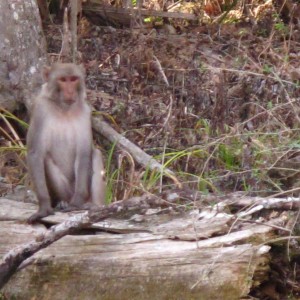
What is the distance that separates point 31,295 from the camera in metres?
5.90

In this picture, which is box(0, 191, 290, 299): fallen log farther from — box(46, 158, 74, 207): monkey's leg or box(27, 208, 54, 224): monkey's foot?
box(46, 158, 74, 207): monkey's leg

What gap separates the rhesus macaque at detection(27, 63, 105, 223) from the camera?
284 inches

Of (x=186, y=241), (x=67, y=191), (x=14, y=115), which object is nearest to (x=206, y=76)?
(x=14, y=115)

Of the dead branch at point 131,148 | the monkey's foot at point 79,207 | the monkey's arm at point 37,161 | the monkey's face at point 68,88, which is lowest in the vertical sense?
the monkey's foot at point 79,207

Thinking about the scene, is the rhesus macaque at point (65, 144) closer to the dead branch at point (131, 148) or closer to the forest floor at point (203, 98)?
the forest floor at point (203, 98)

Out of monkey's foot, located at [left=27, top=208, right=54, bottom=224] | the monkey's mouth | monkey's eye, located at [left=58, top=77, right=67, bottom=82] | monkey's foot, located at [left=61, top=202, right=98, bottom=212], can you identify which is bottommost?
monkey's foot, located at [left=61, top=202, right=98, bottom=212]

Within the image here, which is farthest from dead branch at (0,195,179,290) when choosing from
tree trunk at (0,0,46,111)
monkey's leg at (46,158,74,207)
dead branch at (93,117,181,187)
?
tree trunk at (0,0,46,111)

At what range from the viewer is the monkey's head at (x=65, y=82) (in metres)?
7.18

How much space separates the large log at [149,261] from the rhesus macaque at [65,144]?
1197mm

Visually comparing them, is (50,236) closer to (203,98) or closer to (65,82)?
(65,82)

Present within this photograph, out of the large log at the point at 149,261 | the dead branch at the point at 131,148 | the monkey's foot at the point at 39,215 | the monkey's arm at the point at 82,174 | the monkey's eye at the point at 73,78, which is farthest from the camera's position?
the dead branch at the point at 131,148

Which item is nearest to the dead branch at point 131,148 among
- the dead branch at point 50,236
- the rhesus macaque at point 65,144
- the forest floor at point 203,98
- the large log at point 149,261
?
the forest floor at point 203,98

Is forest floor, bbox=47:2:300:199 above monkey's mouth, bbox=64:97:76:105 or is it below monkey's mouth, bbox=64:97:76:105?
below

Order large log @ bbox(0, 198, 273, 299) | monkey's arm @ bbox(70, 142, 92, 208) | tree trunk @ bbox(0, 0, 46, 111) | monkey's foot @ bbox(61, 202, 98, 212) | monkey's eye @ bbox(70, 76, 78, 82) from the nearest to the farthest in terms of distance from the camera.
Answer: large log @ bbox(0, 198, 273, 299), monkey's foot @ bbox(61, 202, 98, 212), monkey's eye @ bbox(70, 76, 78, 82), monkey's arm @ bbox(70, 142, 92, 208), tree trunk @ bbox(0, 0, 46, 111)
